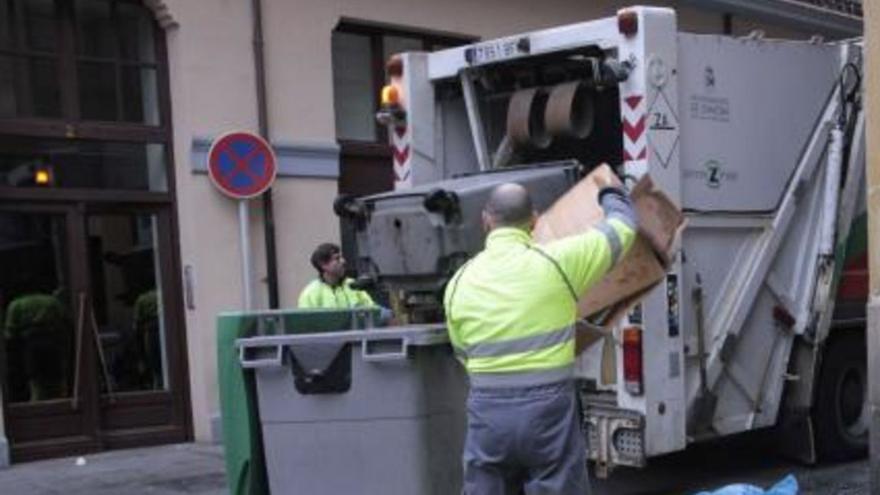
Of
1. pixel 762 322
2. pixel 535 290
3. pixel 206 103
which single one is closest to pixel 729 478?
pixel 762 322

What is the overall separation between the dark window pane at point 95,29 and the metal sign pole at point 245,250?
5.05 ft

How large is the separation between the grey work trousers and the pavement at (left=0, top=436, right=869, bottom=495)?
3.10m

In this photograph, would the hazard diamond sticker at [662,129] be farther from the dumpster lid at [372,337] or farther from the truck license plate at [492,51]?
the dumpster lid at [372,337]

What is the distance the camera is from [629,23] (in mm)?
5977

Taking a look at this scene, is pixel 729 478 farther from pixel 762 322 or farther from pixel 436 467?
pixel 436 467

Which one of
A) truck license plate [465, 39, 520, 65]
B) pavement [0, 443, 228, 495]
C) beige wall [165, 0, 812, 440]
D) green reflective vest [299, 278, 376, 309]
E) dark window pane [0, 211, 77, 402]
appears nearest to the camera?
truck license plate [465, 39, 520, 65]

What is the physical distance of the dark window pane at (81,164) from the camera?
8914 millimetres

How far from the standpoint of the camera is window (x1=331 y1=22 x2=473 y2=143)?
10922 mm

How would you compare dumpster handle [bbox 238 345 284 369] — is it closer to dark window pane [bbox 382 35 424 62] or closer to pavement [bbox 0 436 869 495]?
pavement [bbox 0 436 869 495]

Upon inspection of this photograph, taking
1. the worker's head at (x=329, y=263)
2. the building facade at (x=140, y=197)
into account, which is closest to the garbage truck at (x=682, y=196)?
the worker's head at (x=329, y=263)

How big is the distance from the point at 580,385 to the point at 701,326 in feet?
2.27

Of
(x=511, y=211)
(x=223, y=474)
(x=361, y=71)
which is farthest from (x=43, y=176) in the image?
(x=511, y=211)

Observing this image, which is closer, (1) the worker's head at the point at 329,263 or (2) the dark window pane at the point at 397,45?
(1) the worker's head at the point at 329,263

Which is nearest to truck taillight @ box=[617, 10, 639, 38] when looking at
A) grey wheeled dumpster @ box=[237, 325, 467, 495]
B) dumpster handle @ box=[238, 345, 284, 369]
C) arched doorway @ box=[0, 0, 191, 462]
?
grey wheeled dumpster @ box=[237, 325, 467, 495]
